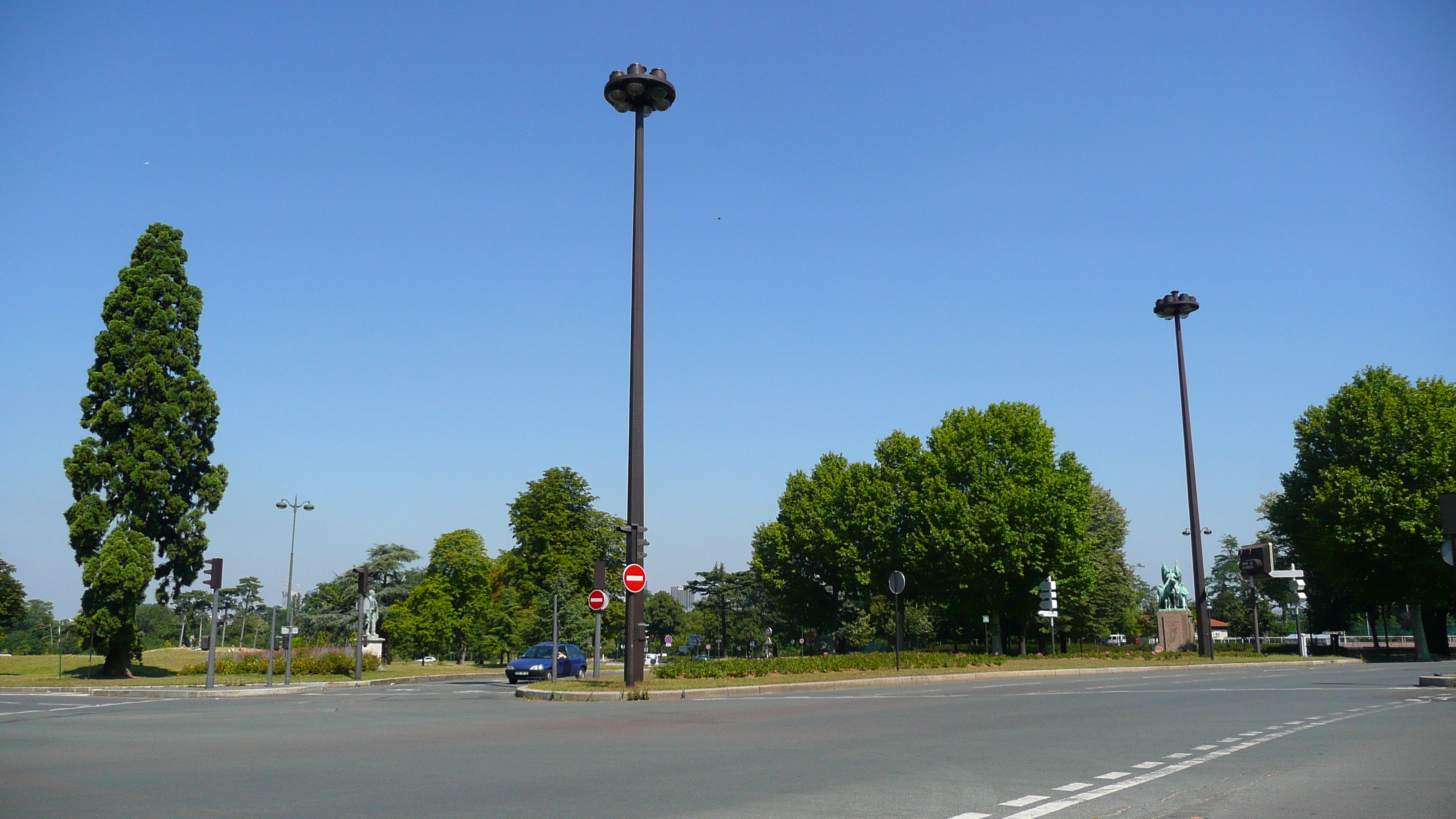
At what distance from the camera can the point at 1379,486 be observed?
152 ft

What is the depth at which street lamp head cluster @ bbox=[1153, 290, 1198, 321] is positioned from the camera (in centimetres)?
4372

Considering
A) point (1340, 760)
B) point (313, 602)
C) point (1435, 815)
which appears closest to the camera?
point (1435, 815)

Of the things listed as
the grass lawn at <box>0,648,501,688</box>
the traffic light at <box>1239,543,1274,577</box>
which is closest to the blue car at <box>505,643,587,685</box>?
the grass lawn at <box>0,648,501,688</box>

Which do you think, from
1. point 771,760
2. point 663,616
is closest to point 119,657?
point 771,760

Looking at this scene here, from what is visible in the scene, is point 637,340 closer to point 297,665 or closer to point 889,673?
point 889,673

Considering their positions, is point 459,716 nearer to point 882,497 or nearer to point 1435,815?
point 1435,815

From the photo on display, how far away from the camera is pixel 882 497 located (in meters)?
59.7

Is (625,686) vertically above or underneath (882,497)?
underneath

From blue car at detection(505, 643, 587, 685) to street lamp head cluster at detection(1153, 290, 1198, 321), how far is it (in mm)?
30183

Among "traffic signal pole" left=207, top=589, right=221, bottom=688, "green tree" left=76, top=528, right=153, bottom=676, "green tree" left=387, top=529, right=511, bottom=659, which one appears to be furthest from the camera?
"green tree" left=387, top=529, right=511, bottom=659

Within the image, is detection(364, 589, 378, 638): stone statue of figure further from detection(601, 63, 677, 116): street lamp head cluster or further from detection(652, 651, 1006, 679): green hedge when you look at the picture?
detection(601, 63, 677, 116): street lamp head cluster

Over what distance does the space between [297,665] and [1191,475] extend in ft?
132

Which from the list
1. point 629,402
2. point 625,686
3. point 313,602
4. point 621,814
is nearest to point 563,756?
point 621,814

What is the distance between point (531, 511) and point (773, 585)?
20.3 meters
